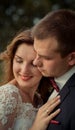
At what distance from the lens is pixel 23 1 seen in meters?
22.1

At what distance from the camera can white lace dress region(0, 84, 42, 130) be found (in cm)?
364

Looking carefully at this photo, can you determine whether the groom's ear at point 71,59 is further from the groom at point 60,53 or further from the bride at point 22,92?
the bride at point 22,92

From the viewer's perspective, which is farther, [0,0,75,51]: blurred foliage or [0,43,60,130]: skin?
[0,0,75,51]: blurred foliage

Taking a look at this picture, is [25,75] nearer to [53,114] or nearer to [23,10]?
[53,114]

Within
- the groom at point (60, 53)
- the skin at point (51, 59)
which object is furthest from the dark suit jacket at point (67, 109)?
the skin at point (51, 59)

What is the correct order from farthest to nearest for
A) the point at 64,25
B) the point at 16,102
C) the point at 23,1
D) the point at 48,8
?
1. the point at 23,1
2. the point at 48,8
3. the point at 16,102
4. the point at 64,25

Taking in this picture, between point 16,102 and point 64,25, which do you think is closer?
point 64,25

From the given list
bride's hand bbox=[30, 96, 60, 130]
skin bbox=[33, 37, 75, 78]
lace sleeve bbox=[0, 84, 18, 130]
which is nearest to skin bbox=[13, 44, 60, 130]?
bride's hand bbox=[30, 96, 60, 130]

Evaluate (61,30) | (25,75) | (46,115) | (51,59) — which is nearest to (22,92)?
(25,75)

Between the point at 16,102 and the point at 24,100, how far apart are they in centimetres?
17

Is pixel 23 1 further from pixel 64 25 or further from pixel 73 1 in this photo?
pixel 64 25

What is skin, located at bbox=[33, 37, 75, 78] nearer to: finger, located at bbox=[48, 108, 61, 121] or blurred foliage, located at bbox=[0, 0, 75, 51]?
finger, located at bbox=[48, 108, 61, 121]

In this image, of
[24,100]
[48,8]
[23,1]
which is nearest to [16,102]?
[24,100]

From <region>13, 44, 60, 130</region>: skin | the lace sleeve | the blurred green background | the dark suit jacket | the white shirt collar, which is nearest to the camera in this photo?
the dark suit jacket
